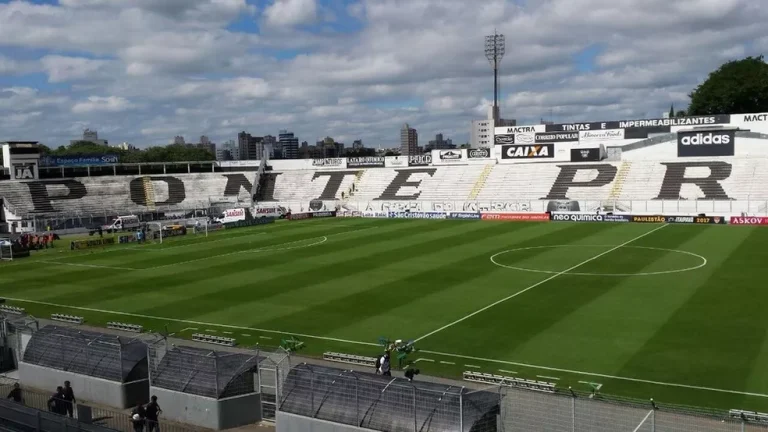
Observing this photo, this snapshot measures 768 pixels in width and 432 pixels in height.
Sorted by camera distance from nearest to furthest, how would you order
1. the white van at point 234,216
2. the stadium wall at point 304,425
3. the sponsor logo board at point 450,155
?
the stadium wall at point 304,425 < the white van at point 234,216 < the sponsor logo board at point 450,155

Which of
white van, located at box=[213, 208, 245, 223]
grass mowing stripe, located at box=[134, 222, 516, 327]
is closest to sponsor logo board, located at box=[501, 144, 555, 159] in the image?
grass mowing stripe, located at box=[134, 222, 516, 327]

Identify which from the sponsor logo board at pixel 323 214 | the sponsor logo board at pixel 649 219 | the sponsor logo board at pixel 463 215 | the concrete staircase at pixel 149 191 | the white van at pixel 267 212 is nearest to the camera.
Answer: the sponsor logo board at pixel 649 219

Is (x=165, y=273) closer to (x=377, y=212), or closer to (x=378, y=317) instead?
(x=378, y=317)

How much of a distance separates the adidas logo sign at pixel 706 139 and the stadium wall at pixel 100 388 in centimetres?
7374

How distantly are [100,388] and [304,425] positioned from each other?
23.3 feet

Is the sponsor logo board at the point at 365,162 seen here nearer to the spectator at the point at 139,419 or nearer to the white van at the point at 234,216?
the white van at the point at 234,216

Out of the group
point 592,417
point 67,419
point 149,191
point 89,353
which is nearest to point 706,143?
point 149,191

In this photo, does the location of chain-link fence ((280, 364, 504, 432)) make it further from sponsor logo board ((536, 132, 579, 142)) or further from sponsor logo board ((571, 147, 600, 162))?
sponsor logo board ((536, 132, 579, 142))

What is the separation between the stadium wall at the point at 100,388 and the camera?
726 inches

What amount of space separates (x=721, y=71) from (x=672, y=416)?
117 m

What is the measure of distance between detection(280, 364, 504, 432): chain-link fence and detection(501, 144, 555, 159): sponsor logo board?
246ft

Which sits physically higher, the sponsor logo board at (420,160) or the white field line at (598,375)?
the sponsor logo board at (420,160)

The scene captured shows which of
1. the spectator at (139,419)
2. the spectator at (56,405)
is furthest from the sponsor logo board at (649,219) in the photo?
the spectator at (56,405)

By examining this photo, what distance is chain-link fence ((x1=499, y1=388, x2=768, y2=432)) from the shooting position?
554 inches
